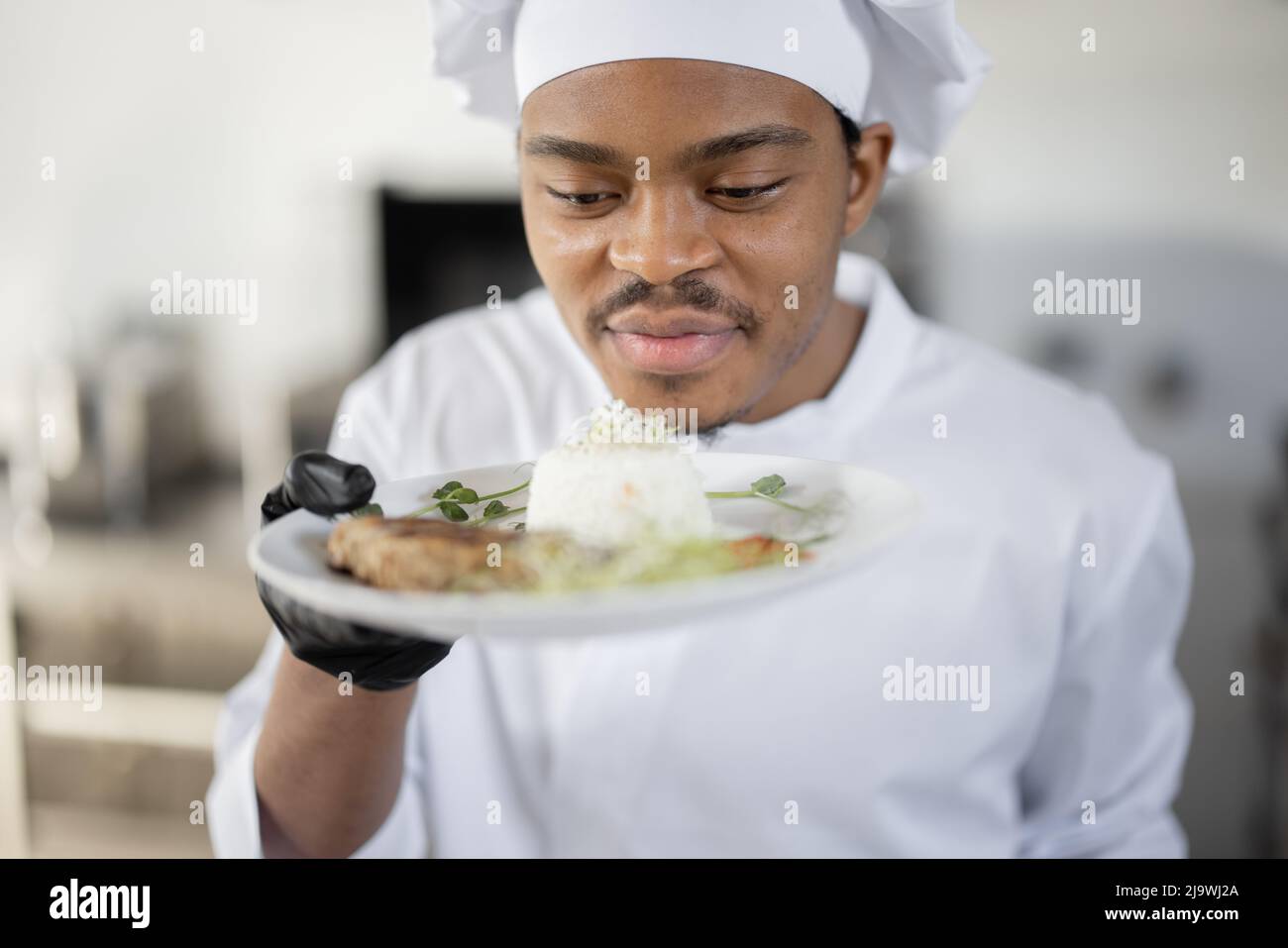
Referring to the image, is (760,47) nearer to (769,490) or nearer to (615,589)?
(769,490)

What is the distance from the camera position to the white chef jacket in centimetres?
116

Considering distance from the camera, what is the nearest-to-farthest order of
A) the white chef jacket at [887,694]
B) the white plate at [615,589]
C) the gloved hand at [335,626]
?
the white plate at [615,589]
the gloved hand at [335,626]
the white chef jacket at [887,694]

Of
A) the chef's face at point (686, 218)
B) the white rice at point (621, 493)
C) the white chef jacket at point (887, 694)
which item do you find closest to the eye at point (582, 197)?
the chef's face at point (686, 218)

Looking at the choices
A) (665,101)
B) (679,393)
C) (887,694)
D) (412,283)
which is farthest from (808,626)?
(412,283)

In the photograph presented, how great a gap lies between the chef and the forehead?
0.09 ft

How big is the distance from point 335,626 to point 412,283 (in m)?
1.69

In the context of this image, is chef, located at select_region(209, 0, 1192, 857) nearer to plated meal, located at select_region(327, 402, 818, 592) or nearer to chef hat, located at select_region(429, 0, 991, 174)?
chef hat, located at select_region(429, 0, 991, 174)

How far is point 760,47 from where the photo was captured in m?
0.88

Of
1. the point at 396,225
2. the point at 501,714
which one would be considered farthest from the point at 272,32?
the point at 501,714

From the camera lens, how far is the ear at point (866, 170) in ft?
3.41

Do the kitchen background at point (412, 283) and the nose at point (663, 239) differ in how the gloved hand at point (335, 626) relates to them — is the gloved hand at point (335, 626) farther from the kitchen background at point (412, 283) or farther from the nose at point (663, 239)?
the kitchen background at point (412, 283)

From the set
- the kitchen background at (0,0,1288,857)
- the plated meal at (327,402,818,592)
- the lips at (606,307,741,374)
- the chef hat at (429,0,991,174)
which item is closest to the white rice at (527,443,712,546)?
the plated meal at (327,402,818,592)

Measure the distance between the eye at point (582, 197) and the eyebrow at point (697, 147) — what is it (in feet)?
0.11
